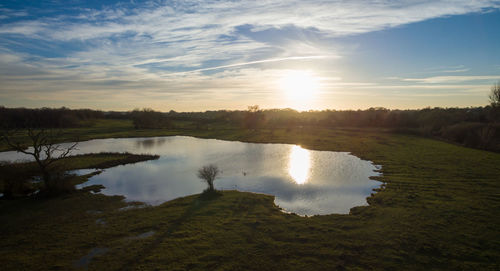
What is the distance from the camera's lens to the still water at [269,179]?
2038 centimetres

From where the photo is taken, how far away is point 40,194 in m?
20.7

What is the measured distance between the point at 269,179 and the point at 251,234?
13005 mm

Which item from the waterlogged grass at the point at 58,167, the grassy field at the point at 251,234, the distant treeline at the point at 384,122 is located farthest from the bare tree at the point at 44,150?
the distant treeline at the point at 384,122

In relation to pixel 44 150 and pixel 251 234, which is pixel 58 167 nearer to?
pixel 44 150

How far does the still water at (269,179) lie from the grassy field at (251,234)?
2.02 m

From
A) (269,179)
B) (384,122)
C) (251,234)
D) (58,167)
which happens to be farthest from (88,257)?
(384,122)

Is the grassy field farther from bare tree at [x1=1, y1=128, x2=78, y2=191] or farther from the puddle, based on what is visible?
bare tree at [x1=1, y1=128, x2=78, y2=191]

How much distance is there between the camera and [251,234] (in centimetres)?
1359

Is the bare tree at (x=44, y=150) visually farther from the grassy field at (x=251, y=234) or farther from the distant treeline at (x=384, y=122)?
the distant treeline at (x=384, y=122)

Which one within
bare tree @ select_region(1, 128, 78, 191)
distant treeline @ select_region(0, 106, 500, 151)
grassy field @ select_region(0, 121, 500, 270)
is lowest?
grassy field @ select_region(0, 121, 500, 270)

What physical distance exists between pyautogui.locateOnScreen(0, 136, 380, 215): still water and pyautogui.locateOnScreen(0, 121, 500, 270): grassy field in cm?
202

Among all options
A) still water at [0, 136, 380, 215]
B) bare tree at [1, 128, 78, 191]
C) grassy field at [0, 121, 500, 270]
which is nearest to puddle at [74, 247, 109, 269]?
grassy field at [0, 121, 500, 270]

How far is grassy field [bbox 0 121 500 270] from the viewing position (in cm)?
1114

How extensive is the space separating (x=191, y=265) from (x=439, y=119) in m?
79.1
